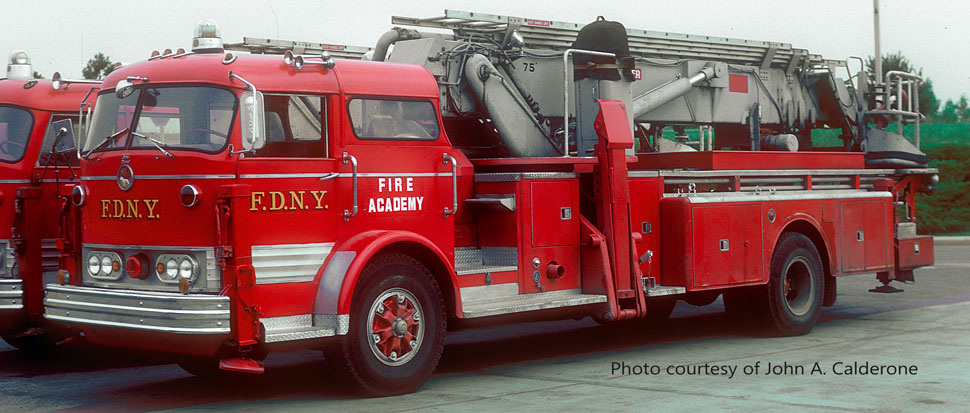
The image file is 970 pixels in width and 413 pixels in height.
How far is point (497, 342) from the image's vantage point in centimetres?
1166

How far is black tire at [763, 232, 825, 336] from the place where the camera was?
1159 centimetres

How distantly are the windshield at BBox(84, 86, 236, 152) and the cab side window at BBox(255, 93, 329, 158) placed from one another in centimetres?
29

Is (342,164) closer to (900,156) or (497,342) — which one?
(497,342)

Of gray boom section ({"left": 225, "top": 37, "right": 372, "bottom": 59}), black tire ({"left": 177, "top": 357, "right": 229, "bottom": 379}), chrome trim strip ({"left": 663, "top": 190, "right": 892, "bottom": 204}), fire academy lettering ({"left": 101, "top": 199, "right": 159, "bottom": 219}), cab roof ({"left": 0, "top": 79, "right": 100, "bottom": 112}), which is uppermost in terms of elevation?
gray boom section ({"left": 225, "top": 37, "right": 372, "bottom": 59})

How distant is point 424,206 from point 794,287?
16.1 ft

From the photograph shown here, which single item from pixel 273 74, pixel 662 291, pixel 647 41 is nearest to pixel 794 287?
pixel 662 291

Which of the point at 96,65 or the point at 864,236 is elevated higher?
the point at 96,65

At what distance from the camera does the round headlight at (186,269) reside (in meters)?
7.76

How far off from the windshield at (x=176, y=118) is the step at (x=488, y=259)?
2.31m

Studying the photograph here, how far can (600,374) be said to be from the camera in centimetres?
927

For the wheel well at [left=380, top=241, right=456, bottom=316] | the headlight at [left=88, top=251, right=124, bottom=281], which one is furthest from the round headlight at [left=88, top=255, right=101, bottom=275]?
the wheel well at [left=380, top=241, right=456, bottom=316]

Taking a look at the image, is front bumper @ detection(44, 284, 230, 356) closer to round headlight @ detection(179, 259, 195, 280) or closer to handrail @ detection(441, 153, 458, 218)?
round headlight @ detection(179, 259, 195, 280)

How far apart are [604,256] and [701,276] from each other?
1248 mm

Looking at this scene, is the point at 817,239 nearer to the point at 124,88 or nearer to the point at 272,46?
the point at 272,46
